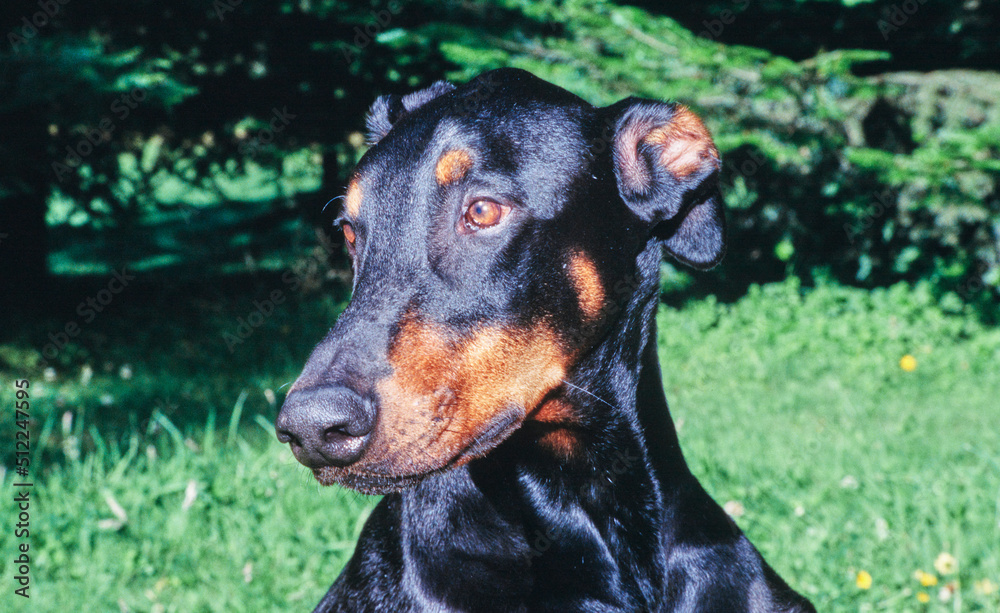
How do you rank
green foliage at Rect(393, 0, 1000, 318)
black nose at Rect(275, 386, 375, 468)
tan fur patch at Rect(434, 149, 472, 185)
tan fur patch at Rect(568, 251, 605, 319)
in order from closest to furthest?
black nose at Rect(275, 386, 375, 468) → tan fur patch at Rect(434, 149, 472, 185) → tan fur patch at Rect(568, 251, 605, 319) → green foliage at Rect(393, 0, 1000, 318)

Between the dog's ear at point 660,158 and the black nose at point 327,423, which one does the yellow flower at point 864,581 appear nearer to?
the dog's ear at point 660,158

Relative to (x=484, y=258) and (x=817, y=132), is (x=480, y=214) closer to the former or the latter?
(x=484, y=258)

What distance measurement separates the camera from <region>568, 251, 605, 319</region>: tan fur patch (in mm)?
2154

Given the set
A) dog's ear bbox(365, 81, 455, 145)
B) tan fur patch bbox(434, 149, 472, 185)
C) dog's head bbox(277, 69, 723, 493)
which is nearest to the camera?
dog's head bbox(277, 69, 723, 493)

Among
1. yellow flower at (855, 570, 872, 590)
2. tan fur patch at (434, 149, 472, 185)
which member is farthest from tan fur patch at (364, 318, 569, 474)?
yellow flower at (855, 570, 872, 590)

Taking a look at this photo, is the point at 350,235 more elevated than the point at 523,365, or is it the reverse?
the point at 350,235

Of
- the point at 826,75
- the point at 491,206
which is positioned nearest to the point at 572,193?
the point at 491,206

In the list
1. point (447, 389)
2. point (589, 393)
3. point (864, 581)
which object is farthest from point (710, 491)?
point (447, 389)

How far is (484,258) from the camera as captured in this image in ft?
6.65

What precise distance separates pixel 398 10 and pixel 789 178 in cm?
357

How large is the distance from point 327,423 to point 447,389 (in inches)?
11.8

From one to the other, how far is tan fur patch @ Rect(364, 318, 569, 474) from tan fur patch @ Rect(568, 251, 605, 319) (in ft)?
0.48

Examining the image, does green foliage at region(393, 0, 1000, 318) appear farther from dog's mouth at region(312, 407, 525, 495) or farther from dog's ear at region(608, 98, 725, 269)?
dog's mouth at region(312, 407, 525, 495)

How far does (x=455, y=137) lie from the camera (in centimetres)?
209
